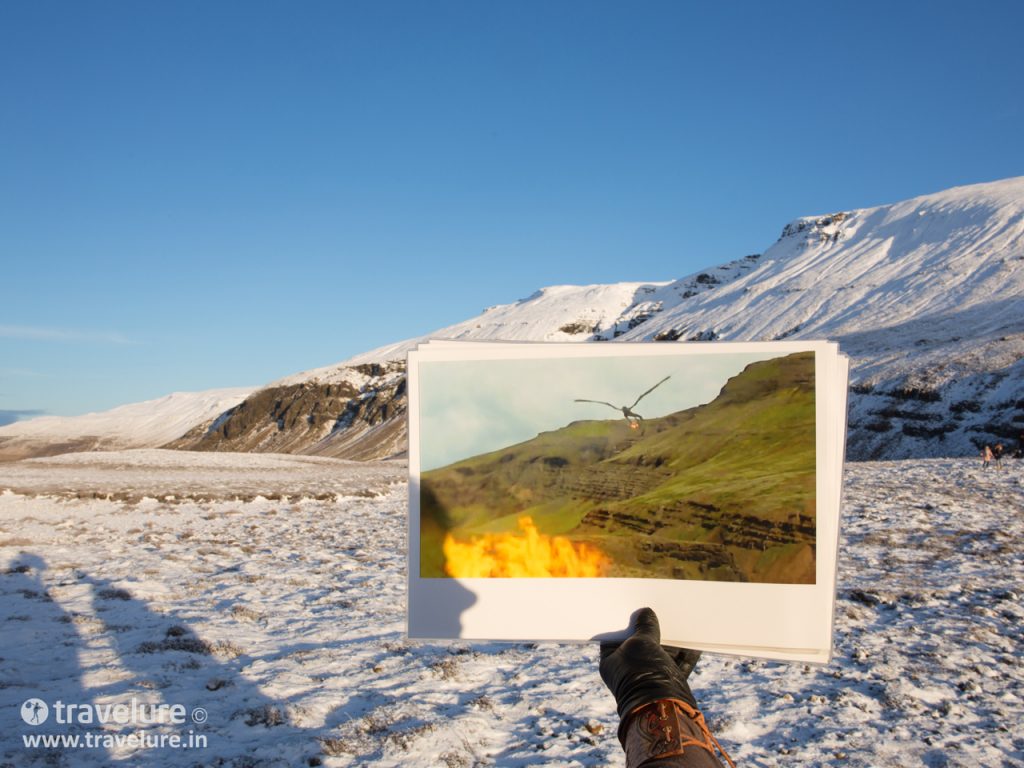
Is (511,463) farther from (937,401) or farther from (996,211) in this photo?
(996,211)

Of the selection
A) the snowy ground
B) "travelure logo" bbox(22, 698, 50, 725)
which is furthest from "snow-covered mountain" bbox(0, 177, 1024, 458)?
"travelure logo" bbox(22, 698, 50, 725)

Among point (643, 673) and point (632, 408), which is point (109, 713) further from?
point (632, 408)

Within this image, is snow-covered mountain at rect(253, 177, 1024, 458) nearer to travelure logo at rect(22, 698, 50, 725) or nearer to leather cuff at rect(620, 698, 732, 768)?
leather cuff at rect(620, 698, 732, 768)

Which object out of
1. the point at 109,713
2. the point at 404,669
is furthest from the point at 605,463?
the point at 109,713

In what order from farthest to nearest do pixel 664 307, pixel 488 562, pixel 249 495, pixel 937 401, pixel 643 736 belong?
1. pixel 664 307
2. pixel 937 401
3. pixel 249 495
4. pixel 488 562
5. pixel 643 736

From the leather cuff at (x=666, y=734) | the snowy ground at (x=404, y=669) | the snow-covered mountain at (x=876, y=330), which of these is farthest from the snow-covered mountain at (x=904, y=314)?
the snowy ground at (x=404, y=669)

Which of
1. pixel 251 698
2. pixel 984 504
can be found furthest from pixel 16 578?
pixel 984 504
